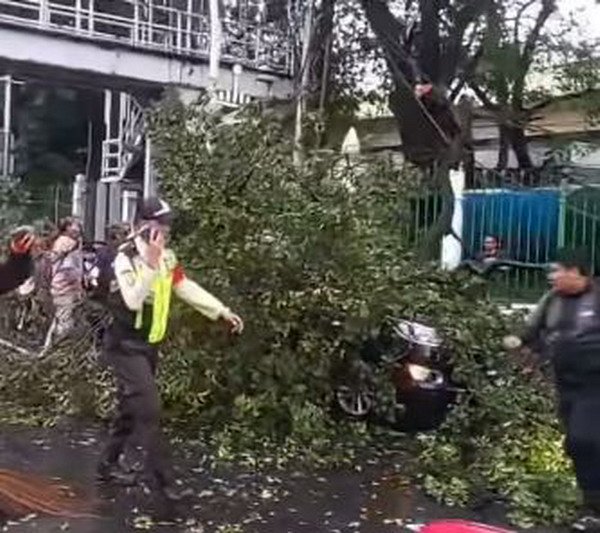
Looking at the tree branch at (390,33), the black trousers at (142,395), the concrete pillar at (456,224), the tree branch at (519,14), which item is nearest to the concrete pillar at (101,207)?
the tree branch at (390,33)

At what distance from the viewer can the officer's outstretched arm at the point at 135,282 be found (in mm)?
7523

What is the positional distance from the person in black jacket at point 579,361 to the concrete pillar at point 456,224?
6.29m

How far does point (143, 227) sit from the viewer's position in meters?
7.62

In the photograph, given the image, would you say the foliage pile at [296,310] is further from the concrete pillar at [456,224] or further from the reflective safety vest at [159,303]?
the concrete pillar at [456,224]

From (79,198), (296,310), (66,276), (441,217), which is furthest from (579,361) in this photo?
(79,198)

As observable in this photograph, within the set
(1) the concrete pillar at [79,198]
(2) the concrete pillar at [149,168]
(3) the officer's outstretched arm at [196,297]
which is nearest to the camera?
(3) the officer's outstretched arm at [196,297]

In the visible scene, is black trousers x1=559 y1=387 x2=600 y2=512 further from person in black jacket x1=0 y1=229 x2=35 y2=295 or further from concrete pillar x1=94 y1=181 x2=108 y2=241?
concrete pillar x1=94 y1=181 x2=108 y2=241

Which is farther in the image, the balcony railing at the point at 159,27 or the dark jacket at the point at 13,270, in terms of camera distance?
the balcony railing at the point at 159,27

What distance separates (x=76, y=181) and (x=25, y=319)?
11.7 meters

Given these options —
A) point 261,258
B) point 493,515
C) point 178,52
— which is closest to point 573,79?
point 178,52

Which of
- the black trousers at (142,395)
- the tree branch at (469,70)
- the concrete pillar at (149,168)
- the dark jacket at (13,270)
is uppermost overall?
the tree branch at (469,70)

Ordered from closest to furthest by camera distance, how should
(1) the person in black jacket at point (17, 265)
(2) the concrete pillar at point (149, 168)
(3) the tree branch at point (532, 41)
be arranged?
(1) the person in black jacket at point (17, 265) < (2) the concrete pillar at point (149, 168) < (3) the tree branch at point (532, 41)

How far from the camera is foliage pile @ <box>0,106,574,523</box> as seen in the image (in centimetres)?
960

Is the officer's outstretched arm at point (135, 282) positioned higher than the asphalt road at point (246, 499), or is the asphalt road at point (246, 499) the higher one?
the officer's outstretched arm at point (135, 282)
